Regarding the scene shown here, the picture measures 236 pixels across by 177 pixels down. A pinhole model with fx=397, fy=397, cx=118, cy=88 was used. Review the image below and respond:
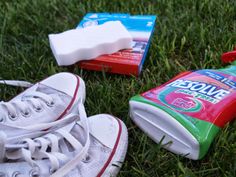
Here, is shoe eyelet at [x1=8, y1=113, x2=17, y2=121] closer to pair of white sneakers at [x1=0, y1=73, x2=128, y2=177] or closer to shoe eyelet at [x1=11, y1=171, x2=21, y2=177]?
pair of white sneakers at [x1=0, y1=73, x2=128, y2=177]

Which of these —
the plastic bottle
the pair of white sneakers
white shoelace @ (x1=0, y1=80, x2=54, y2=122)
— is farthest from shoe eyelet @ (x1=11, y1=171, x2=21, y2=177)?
the plastic bottle

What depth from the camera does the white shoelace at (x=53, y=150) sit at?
0.96 metres

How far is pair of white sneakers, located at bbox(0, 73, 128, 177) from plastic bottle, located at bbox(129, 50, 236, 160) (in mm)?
89

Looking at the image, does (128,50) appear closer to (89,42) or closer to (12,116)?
(89,42)

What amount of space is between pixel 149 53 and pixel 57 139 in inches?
25.2

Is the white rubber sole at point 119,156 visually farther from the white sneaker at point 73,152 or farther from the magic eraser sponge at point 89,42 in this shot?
the magic eraser sponge at point 89,42

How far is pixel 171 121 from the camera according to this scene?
1073 mm

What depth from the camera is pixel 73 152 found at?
1.01m

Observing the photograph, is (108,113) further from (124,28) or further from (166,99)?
(124,28)

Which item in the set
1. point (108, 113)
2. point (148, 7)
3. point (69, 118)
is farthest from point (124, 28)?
point (69, 118)

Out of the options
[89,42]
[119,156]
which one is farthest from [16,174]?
[89,42]

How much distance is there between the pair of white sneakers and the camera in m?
0.97

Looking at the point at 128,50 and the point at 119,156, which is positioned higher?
the point at 128,50

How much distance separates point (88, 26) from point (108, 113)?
19.0 inches
